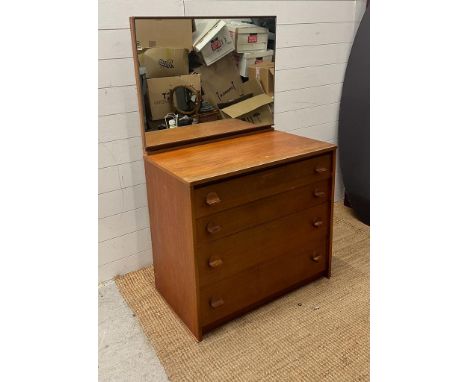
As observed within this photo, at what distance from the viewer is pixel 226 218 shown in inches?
62.0

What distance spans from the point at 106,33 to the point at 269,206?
3.20ft

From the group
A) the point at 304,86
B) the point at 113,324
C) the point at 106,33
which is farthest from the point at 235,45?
the point at 113,324

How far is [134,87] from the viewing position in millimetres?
1843

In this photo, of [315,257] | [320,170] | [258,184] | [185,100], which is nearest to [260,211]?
[258,184]

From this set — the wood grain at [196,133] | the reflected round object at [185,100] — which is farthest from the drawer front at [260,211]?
the reflected round object at [185,100]

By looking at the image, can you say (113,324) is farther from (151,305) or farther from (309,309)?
(309,309)

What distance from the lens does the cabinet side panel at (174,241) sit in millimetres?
1527

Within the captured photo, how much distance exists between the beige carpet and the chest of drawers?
0.20ft

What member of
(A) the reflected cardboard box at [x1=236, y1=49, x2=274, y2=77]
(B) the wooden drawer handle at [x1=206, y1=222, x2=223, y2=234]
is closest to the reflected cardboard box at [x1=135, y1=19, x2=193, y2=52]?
(A) the reflected cardboard box at [x1=236, y1=49, x2=274, y2=77]

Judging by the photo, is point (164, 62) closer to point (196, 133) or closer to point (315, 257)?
point (196, 133)

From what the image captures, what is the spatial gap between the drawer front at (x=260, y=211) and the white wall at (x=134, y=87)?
2.01 feet

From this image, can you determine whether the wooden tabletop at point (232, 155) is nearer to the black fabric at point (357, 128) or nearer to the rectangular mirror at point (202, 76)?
the rectangular mirror at point (202, 76)

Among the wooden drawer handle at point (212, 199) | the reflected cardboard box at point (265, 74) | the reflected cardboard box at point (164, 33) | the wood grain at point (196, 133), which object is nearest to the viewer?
the wooden drawer handle at point (212, 199)
